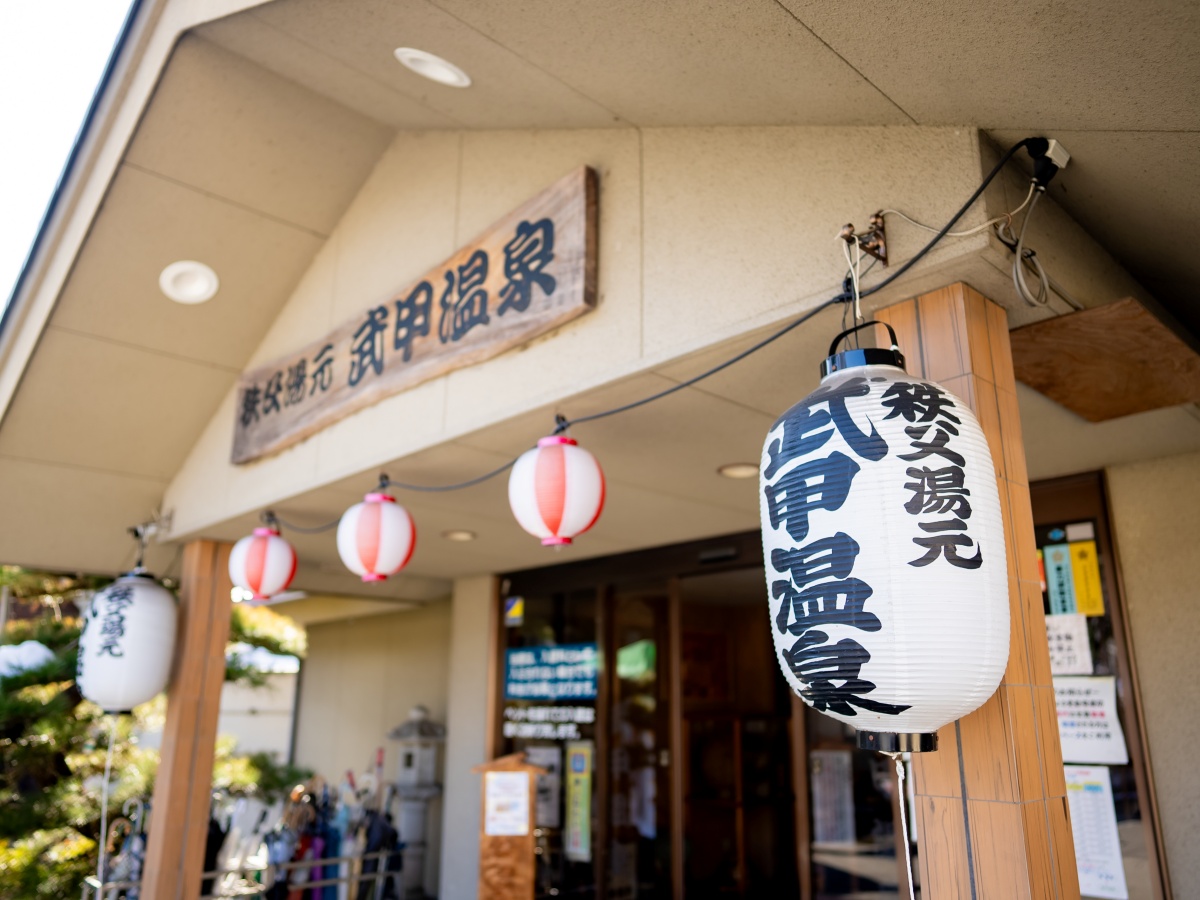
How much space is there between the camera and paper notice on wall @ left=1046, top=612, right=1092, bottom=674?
390 cm

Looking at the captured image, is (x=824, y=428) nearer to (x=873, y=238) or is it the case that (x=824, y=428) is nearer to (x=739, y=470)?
(x=873, y=238)

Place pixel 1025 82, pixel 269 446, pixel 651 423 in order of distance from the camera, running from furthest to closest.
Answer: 1. pixel 269 446
2. pixel 651 423
3. pixel 1025 82

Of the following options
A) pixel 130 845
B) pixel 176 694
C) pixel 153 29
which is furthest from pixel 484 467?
pixel 130 845

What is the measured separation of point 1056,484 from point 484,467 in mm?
2656

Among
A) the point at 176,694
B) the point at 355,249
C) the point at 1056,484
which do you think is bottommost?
the point at 176,694

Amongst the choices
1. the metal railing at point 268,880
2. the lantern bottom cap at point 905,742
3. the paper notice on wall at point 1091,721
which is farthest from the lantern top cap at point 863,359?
the metal railing at point 268,880

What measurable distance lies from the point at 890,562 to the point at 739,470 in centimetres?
228

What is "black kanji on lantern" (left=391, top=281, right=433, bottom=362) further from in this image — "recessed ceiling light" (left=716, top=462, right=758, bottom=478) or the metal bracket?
the metal bracket

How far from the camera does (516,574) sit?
6891 mm

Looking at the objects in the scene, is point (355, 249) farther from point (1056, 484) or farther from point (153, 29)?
point (1056, 484)

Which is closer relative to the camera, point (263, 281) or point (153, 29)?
point (153, 29)

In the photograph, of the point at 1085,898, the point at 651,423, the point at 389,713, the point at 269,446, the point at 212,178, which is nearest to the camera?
the point at 651,423

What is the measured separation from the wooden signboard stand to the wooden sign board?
7.64ft

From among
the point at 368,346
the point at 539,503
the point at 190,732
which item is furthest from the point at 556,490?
the point at 190,732
